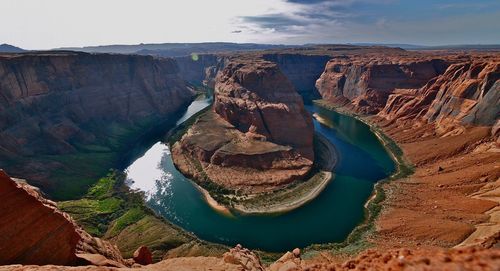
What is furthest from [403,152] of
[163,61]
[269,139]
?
[163,61]

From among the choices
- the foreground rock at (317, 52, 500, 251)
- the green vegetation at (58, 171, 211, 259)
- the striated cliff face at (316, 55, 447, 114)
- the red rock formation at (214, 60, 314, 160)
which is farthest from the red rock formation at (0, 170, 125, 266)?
the striated cliff face at (316, 55, 447, 114)

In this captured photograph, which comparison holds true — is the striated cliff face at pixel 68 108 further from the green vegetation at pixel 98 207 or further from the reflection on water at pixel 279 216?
the reflection on water at pixel 279 216

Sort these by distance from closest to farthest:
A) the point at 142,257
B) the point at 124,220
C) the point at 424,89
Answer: the point at 142,257 < the point at 124,220 < the point at 424,89

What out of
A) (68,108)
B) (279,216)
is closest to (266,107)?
(279,216)

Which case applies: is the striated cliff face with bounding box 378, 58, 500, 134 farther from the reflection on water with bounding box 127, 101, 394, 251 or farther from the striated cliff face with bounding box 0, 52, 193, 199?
the striated cliff face with bounding box 0, 52, 193, 199

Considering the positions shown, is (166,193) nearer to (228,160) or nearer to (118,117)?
(228,160)

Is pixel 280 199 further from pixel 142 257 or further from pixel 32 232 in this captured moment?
pixel 32 232
